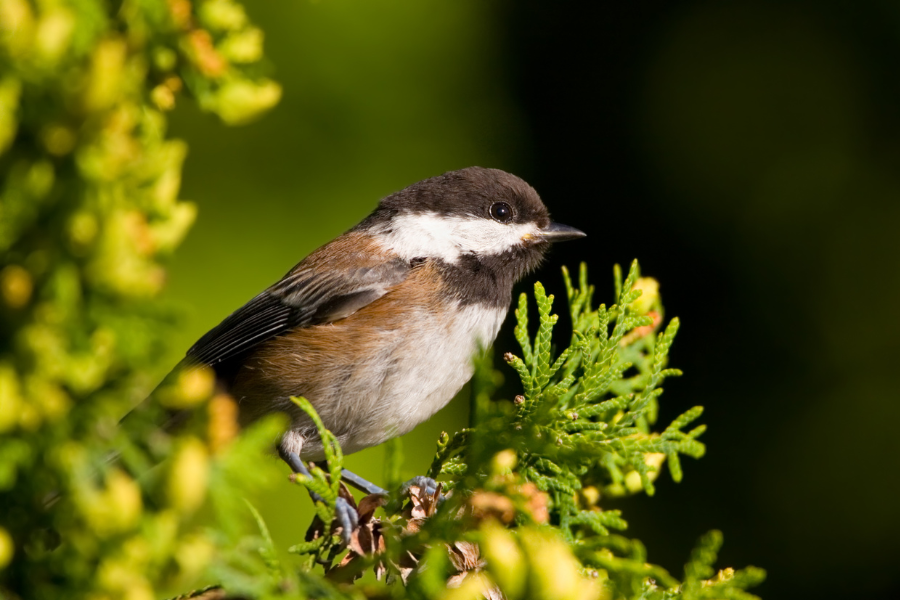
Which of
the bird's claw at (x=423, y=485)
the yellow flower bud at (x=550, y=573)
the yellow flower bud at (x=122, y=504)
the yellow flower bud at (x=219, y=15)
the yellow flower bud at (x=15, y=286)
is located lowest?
the bird's claw at (x=423, y=485)

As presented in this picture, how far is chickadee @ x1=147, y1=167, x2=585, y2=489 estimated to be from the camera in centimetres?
Result: 182

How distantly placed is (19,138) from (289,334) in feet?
4.12

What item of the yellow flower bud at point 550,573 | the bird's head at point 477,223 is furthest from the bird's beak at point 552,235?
the yellow flower bud at point 550,573

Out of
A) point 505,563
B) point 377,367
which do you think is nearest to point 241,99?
point 505,563

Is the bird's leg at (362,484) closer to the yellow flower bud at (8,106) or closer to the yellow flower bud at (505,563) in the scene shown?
the yellow flower bud at (505,563)

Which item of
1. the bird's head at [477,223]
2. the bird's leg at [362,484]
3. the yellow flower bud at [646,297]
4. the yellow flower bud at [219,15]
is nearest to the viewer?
the yellow flower bud at [219,15]

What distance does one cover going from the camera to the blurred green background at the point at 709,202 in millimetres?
2891

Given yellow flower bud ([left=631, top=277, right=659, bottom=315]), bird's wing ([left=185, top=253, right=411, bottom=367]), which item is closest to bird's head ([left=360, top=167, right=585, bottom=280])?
bird's wing ([left=185, top=253, right=411, bottom=367])

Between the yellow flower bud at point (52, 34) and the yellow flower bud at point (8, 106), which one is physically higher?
the yellow flower bud at point (52, 34)

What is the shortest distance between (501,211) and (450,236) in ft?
0.55

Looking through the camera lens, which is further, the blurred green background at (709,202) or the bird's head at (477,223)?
the blurred green background at (709,202)

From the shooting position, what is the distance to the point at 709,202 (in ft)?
10.6

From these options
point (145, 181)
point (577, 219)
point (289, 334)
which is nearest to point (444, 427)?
point (577, 219)

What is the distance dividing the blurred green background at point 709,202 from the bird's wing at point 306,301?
2.17 ft
